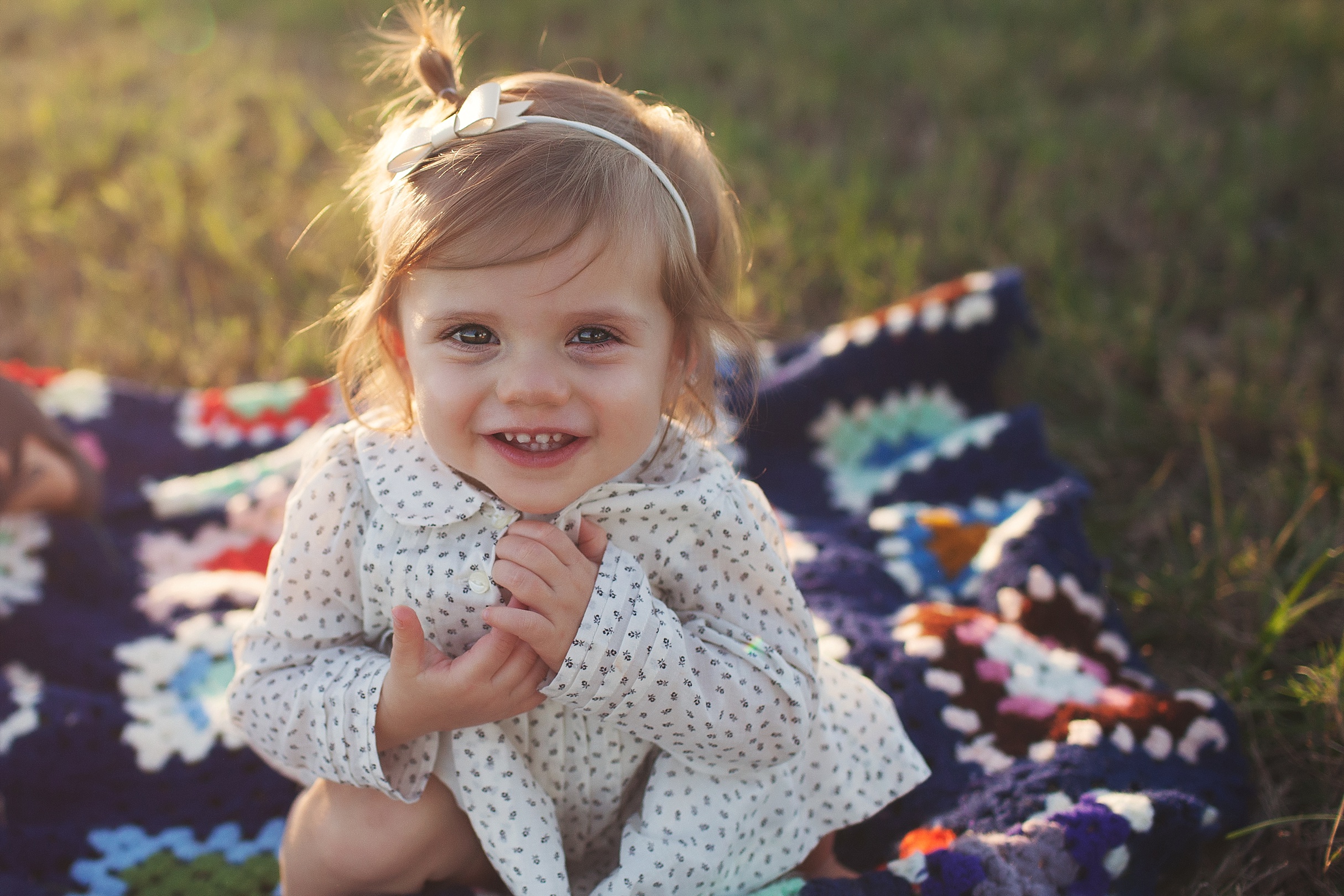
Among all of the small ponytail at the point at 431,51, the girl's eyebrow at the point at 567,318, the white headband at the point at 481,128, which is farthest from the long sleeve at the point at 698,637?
the small ponytail at the point at 431,51

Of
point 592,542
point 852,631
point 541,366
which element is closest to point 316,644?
point 592,542

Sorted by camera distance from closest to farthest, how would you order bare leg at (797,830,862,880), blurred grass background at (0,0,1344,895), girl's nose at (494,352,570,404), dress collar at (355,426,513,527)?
girl's nose at (494,352,570,404) → dress collar at (355,426,513,527) → bare leg at (797,830,862,880) → blurred grass background at (0,0,1344,895)

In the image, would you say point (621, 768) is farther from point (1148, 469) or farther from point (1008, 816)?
point (1148, 469)

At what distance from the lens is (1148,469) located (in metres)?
2.30

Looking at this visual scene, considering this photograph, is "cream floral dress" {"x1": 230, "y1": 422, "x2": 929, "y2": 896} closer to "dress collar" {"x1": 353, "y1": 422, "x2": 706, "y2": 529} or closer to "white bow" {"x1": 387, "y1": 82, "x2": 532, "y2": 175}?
"dress collar" {"x1": 353, "y1": 422, "x2": 706, "y2": 529}

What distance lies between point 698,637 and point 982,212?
2345mm

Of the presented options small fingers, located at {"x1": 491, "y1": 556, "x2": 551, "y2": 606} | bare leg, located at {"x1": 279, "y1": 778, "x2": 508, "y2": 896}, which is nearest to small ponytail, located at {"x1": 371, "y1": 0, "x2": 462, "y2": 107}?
small fingers, located at {"x1": 491, "y1": 556, "x2": 551, "y2": 606}

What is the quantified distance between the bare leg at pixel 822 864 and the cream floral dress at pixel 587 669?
11 cm

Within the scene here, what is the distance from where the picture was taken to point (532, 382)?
1092 mm

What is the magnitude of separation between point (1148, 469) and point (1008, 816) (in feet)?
3.59

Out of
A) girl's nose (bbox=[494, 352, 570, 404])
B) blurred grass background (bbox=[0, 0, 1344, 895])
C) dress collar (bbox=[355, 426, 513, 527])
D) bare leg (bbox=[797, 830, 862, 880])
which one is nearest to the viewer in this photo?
girl's nose (bbox=[494, 352, 570, 404])

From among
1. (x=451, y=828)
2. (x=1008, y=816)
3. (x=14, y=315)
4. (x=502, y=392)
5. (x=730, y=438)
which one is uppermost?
(x=502, y=392)

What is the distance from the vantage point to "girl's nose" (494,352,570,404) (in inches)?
43.0

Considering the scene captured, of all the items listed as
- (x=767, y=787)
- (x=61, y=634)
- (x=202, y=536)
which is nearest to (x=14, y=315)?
(x=202, y=536)
